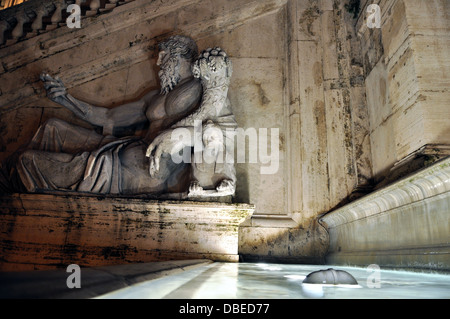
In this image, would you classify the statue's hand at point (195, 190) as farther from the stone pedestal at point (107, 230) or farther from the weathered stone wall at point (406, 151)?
the weathered stone wall at point (406, 151)

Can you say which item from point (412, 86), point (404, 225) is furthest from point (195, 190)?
point (412, 86)

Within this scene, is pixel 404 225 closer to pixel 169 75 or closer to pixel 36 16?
pixel 169 75

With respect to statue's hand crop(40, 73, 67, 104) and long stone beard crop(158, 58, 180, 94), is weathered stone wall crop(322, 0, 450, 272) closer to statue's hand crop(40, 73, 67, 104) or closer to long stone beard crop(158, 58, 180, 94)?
long stone beard crop(158, 58, 180, 94)

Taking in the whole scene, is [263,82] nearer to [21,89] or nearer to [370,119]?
[370,119]

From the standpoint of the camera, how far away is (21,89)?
12.9ft

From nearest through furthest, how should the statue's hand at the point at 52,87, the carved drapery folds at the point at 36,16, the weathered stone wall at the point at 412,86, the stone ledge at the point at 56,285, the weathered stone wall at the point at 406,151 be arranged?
1. the stone ledge at the point at 56,285
2. the weathered stone wall at the point at 406,151
3. the weathered stone wall at the point at 412,86
4. the statue's hand at the point at 52,87
5. the carved drapery folds at the point at 36,16

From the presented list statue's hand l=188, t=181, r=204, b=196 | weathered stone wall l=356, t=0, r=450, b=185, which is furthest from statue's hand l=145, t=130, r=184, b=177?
weathered stone wall l=356, t=0, r=450, b=185

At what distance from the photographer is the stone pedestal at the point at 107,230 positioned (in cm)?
289

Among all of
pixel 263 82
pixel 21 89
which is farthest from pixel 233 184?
pixel 21 89

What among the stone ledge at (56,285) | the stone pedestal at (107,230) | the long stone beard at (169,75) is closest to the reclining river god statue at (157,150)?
the long stone beard at (169,75)

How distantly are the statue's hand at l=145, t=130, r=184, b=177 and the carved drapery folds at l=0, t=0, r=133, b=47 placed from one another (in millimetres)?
2403

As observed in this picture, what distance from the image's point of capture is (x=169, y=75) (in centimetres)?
363

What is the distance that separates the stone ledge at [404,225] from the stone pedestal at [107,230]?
3.41ft

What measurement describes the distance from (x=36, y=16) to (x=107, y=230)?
10.5 feet
